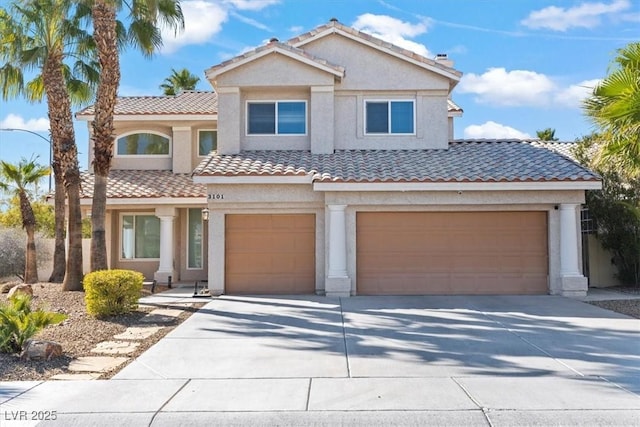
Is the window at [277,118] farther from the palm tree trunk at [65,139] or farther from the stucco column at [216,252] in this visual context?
the palm tree trunk at [65,139]

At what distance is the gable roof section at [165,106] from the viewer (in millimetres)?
20016

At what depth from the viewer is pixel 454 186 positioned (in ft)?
47.2

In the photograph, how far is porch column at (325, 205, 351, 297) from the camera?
14.4 metres

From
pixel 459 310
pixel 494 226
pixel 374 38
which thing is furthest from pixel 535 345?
pixel 374 38

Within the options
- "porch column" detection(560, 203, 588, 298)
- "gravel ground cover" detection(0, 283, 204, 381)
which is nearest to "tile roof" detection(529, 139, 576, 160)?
"porch column" detection(560, 203, 588, 298)

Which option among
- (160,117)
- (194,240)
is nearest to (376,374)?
(194,240)

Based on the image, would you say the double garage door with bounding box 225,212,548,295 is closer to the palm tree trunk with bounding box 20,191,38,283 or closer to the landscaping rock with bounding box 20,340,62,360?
the landscaping rock with bounding box 20,340,62,360

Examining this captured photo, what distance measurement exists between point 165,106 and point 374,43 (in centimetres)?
876

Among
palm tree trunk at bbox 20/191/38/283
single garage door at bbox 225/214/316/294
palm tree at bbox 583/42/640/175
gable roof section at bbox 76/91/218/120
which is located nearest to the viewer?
palm tree at bbox 583/42/640/175

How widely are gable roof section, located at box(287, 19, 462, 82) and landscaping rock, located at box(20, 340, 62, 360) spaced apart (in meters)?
12.1

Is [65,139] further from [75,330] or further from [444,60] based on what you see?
[444,60]

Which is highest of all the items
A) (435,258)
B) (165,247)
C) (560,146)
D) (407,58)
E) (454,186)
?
(407,58)

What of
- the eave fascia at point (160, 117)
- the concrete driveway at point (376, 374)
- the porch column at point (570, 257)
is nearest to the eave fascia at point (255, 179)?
the concrete driveway at point (376, 374)

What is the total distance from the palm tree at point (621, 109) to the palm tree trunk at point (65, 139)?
13654 mm
